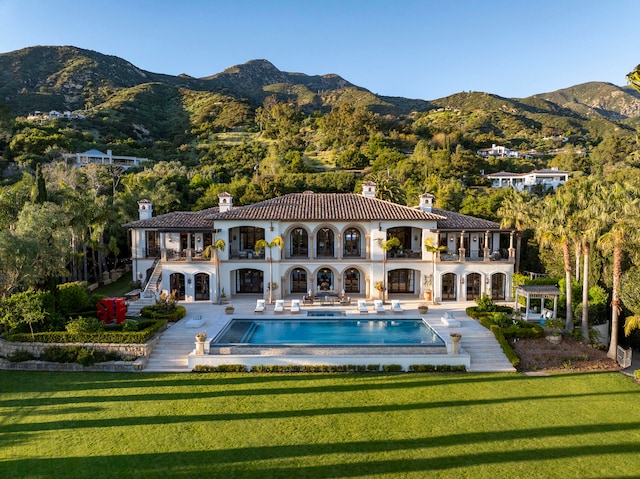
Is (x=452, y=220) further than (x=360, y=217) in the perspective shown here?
Yes

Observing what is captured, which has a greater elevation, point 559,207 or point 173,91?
point 173,91

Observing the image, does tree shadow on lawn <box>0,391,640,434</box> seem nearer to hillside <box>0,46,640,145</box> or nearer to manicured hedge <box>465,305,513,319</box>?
manicured hedge <box>465,305,513,319</box>

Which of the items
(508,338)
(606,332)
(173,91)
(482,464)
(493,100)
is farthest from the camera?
(493,100)

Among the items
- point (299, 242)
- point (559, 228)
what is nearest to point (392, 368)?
point (559, 228)

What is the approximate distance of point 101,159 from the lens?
74.1 metres

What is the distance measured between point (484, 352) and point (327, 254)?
571 inches

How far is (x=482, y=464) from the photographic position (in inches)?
441

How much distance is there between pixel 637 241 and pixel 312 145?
236 ft

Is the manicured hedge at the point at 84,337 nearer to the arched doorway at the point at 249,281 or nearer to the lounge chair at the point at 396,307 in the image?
the arched doorway at the point at 249,281

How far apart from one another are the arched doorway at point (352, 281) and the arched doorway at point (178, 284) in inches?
476

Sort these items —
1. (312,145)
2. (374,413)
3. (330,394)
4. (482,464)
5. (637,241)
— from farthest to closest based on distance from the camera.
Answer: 1. (312,145)
2. (637,241)
3. (330,394)
4. (374,413)
5. (482,464)

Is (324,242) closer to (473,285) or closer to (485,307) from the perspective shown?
(473,285)

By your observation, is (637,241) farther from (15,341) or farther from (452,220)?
(15,341)

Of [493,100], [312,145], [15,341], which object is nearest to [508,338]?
[15,341]
